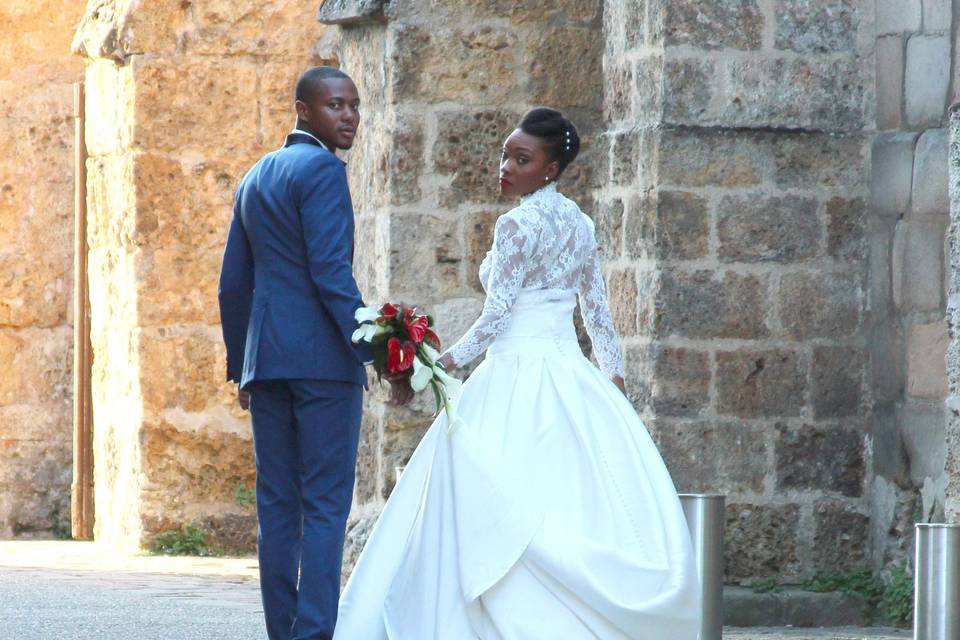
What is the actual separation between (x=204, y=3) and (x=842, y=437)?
4.43 meters

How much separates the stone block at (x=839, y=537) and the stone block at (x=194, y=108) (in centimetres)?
407

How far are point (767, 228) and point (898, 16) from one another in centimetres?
95

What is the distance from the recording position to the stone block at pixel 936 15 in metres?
8.23

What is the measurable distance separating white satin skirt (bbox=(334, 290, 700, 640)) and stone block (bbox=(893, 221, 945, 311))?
186 centimetres

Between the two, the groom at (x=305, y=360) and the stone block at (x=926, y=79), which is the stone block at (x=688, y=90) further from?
the groom at (x=305, y=360)

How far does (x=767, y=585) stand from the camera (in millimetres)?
8227

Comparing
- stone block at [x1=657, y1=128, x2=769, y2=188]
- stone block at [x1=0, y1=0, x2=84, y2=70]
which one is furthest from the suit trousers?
stone block at [x1=0, y1=0, x2=84, y2=70]

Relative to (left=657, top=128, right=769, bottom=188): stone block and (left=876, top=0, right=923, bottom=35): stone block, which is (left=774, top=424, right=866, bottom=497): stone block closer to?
(left=657, top=128, right=769, bottom=188): stone block

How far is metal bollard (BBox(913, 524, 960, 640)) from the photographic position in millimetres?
6293

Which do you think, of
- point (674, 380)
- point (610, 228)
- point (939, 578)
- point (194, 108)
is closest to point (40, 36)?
point (194, 108)

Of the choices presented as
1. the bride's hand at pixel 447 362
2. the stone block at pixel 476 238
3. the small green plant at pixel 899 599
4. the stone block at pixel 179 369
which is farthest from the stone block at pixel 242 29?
the bride's hand at pixel 447 362

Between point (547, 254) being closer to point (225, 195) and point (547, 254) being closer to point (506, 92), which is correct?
point (506, 92)

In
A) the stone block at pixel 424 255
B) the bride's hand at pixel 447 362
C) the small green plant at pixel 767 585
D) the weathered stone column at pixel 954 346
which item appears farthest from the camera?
the stone block at pixel 424 255

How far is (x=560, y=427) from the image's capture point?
21.7ft
